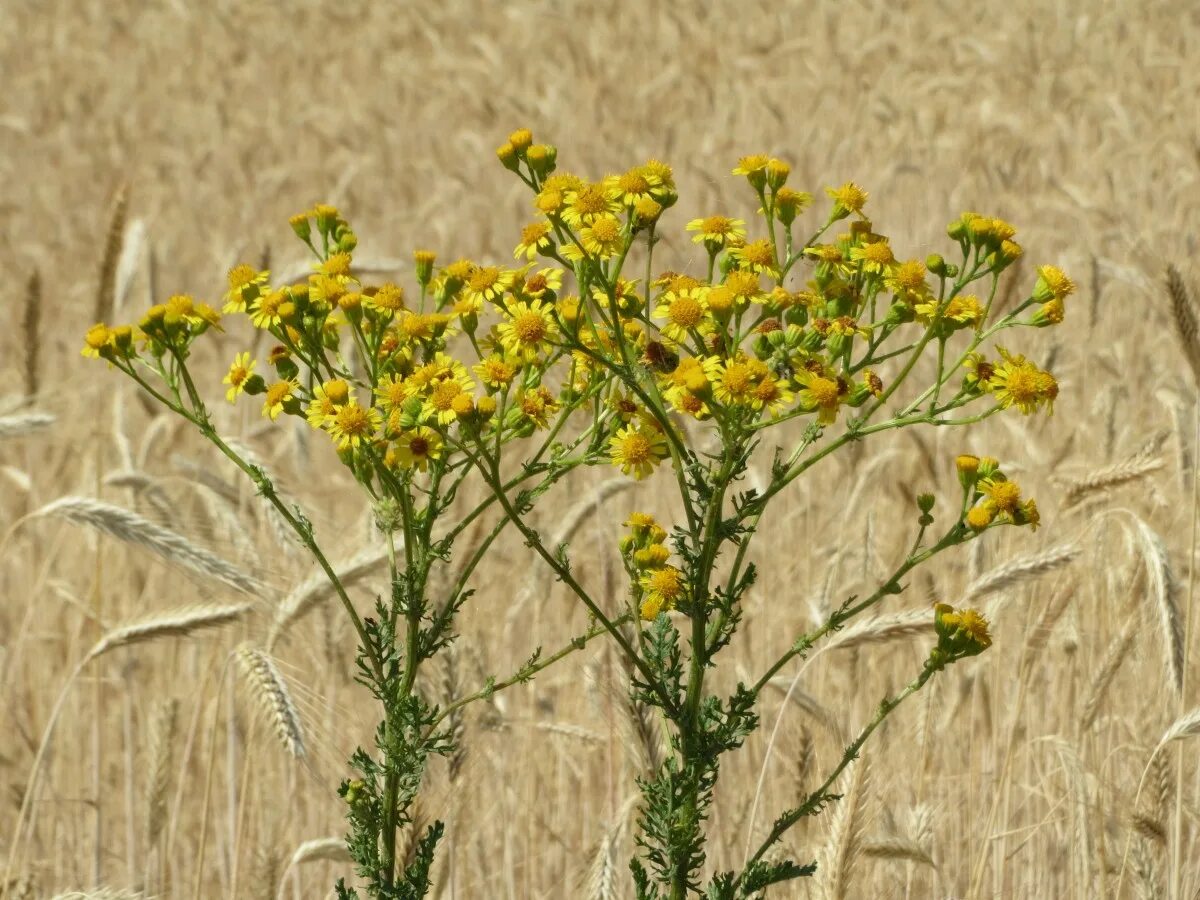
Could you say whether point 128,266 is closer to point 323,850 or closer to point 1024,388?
point 323,850

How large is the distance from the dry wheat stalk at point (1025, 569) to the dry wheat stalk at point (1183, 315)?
1.62 ft

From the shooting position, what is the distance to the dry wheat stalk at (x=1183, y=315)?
2680 mm

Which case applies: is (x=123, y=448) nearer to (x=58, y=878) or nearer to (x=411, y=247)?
(x=58, y=878)

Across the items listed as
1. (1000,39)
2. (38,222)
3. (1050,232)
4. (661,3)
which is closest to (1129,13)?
(1000,39)

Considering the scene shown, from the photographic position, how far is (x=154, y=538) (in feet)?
7.54

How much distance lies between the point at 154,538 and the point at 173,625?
16 cm

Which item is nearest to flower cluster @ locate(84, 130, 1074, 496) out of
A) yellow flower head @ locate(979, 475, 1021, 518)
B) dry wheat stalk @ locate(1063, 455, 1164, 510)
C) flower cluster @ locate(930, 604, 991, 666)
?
yellow flower head @ locate(979, 475, 1021, 518)

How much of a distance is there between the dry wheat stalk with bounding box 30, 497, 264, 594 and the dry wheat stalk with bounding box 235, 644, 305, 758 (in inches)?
5.6

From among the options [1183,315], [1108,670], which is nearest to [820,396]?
[1108,670]

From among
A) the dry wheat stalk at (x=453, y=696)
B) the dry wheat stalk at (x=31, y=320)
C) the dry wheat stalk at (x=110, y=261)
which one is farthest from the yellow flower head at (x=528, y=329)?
the dry wheat stalk at (x=31, y=320)

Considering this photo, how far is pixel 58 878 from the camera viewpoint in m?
3.26

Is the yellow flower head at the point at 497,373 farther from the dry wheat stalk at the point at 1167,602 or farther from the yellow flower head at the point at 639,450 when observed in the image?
the dry wheat stalk at the point at 1167,602

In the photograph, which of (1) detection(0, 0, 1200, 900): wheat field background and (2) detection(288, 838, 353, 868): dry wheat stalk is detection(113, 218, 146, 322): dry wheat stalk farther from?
(2) detection(288, 838, 353, 868): dry wheat stalk

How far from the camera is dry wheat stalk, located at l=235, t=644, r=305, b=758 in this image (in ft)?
6.75
